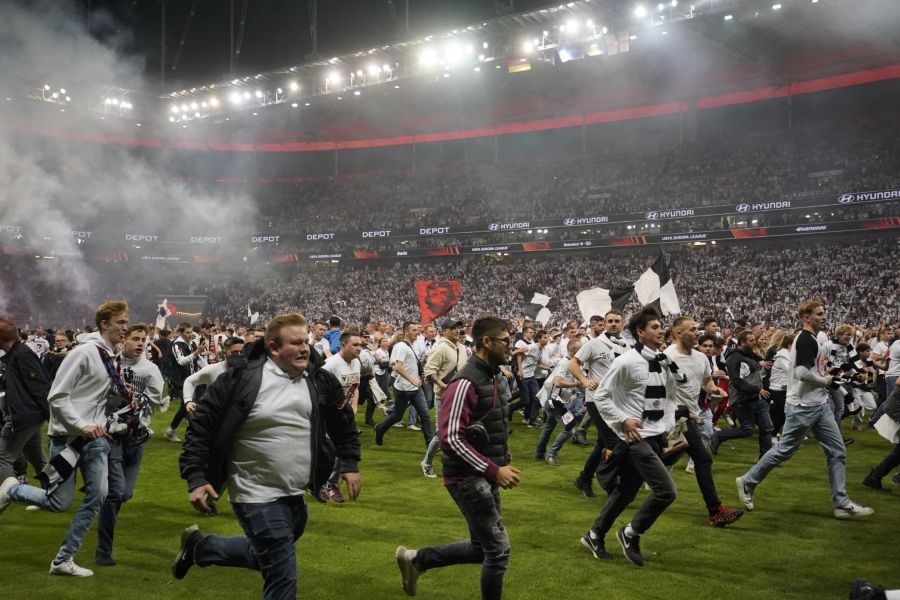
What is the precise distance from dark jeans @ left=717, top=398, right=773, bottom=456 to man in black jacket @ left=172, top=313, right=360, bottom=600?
7.36m

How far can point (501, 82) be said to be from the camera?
39688mm

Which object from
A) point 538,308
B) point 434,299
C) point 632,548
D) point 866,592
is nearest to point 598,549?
point 632,548

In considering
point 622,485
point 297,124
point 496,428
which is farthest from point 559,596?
point 297,124

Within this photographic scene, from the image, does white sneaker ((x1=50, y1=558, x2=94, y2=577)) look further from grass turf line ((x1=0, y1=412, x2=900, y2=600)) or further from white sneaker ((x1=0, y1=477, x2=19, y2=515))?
white sneaker ((x1=0, y1=477, x2=19, y2=515))

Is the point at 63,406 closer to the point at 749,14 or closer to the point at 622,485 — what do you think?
the point at 622,485

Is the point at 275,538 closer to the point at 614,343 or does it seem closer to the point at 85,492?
the point at 85,492

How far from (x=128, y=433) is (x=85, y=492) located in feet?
1.65

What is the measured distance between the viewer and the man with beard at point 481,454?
396 centimetres

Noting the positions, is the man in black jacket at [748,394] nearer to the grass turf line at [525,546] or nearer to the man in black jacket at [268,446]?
the grass turf line at [525,546]

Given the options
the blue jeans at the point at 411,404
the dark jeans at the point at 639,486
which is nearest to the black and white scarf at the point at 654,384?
the dark jeans at the point at 639,486

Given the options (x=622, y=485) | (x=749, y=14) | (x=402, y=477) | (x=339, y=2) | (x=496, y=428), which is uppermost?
(x=339, y=2)

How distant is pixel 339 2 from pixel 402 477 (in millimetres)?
34278

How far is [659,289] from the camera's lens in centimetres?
1230

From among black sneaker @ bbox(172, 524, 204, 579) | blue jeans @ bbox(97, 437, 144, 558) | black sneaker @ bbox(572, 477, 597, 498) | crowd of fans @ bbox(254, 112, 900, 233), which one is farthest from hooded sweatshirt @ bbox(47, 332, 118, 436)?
crowd of fans @ bbox(254, 112, 900, 233)
